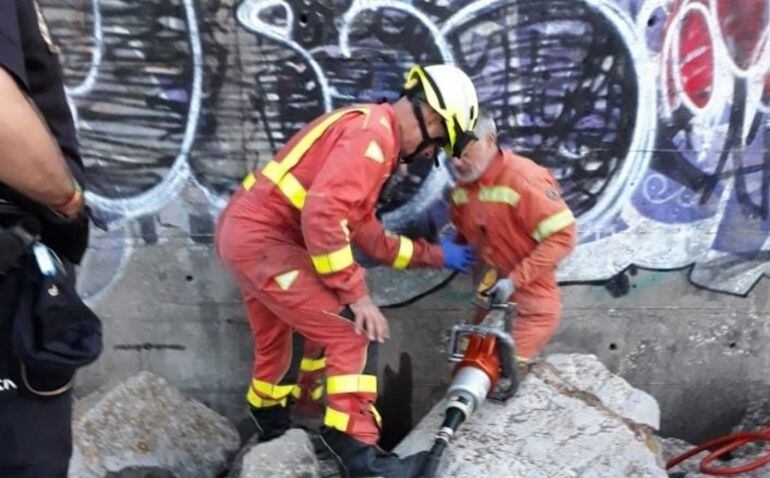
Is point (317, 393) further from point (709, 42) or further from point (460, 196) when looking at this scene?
point (709, 42)

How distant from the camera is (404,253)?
360cm

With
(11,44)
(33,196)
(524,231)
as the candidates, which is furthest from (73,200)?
(524,231)

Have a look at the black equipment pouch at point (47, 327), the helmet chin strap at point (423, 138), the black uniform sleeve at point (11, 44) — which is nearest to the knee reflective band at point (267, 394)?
the helmet chin strap at point (423, 138)

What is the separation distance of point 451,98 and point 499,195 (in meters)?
0.57

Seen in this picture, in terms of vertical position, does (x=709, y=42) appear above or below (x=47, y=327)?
above

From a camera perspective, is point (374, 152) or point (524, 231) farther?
point (524, 231)

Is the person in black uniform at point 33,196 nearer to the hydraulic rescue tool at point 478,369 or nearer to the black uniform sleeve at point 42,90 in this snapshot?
the black uniform sleeve at point 42,90

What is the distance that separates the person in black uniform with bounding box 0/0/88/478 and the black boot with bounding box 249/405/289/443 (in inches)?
66.4

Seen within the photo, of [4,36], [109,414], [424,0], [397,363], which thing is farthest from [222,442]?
[4,36]

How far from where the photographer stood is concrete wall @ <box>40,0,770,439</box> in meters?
3.67

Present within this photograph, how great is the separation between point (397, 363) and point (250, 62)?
1.68 meters

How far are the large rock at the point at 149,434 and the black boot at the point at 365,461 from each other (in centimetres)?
75

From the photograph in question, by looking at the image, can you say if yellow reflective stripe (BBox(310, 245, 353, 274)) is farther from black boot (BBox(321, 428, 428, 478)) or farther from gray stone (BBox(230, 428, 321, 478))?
gray stone (BBox(230, 428, 321, 478))

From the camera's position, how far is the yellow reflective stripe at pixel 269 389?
11.8 feet
